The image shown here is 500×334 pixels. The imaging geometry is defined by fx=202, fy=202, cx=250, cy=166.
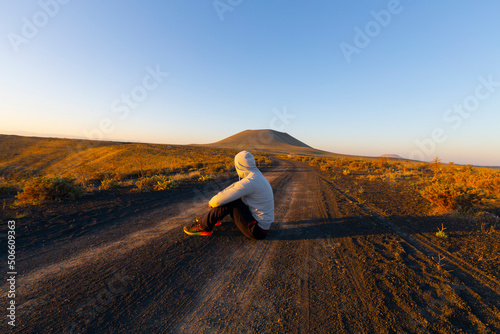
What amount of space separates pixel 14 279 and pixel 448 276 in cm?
590

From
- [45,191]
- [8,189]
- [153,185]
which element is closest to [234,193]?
[45,191]

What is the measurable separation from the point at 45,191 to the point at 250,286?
283 inches

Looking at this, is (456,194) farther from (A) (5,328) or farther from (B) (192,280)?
(A) (5,328)

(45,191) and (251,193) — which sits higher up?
(251,193)

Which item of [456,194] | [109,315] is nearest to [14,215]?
[109,315]

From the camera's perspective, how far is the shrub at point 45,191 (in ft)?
19.7

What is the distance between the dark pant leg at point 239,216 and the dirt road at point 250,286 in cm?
26

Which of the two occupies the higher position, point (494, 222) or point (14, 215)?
point (494, 222)

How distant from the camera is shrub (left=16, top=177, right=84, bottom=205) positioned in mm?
5996

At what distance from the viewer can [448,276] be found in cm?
282

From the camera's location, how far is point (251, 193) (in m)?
3.54

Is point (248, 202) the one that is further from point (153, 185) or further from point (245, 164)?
point (153, 185)

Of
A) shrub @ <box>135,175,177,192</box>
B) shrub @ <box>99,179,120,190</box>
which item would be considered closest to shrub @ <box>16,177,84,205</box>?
shrub @ <box>99,179,120,190</box>

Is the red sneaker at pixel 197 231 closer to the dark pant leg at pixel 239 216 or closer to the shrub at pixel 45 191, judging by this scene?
the dark pant leg at pixel 239 216
